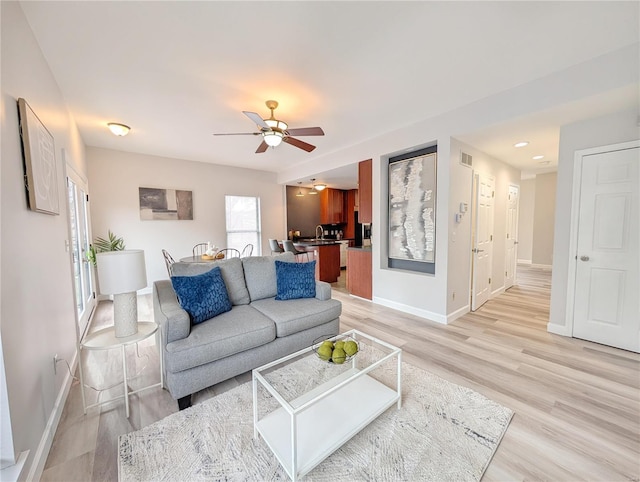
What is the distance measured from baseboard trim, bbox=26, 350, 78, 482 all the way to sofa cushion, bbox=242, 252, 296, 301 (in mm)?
1590

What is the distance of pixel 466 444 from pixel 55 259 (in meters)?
3.33

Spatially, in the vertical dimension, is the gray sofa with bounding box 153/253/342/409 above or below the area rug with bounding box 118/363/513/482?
above

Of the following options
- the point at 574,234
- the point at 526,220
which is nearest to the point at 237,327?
the point at 574,234

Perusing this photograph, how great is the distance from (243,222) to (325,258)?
228 cm

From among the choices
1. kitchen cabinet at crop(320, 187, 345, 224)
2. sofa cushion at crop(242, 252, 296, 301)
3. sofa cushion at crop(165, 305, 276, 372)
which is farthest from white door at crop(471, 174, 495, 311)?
kitchen cabinet at crop(320, 187, 345, 224)

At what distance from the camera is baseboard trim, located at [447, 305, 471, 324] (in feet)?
11.2

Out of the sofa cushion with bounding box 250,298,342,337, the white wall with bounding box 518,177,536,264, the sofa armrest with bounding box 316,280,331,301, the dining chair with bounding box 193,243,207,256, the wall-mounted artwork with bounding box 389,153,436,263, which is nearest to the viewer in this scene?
the sofa cushion with bounding box 250,298,342,337

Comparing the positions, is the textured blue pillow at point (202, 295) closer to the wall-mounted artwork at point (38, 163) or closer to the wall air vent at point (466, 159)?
the wall-mounted artwork at point (38, 163)

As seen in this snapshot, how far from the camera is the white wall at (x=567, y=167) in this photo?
8.55 feet

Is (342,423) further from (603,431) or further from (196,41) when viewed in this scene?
(196,41)

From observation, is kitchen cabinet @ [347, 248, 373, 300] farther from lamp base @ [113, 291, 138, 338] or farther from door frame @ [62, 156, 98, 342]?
door frame @ [62, 156, 98, 342]

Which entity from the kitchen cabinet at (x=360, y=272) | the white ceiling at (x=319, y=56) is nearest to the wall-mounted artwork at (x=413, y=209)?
the kitchen cabinet at (x=360, y=272)

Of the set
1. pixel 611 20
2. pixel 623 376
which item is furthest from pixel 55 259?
pixel 623 376

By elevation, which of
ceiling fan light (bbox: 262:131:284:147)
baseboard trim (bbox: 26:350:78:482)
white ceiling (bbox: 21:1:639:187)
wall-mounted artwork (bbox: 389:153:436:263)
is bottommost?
baseboard trim (bbox: 26:350:78:482)
